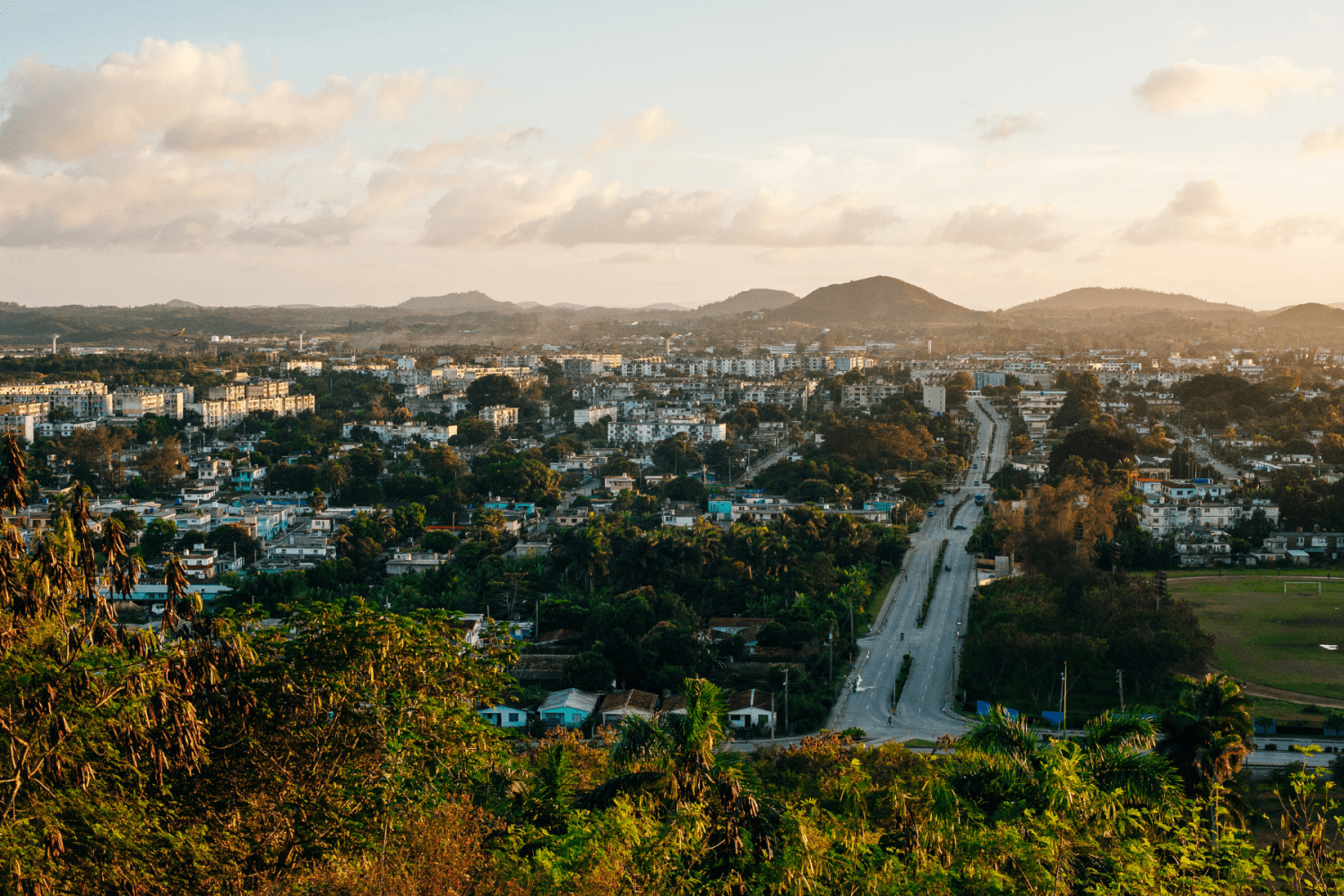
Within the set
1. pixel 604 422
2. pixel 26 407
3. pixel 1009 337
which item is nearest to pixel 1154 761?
pixel 604 422

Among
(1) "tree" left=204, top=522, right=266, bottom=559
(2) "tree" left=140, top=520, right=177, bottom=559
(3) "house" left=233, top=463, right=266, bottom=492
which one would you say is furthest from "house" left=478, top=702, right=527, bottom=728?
(3) "house" left=233, top=463, right=266, bottom=492

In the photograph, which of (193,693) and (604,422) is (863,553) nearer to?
(193,693)

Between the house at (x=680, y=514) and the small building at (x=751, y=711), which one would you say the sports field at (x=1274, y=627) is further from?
the house at (x=680, y=514)

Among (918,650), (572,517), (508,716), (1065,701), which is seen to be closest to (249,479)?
(572,517)

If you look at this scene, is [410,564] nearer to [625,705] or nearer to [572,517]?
[572,517]

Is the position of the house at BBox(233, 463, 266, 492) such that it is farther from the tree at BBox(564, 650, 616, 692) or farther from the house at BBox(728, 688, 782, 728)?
the house at BBox(728, 688, 782, 728)

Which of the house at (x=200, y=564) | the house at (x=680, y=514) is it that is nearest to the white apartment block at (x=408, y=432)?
the house at (x=680, y=514)

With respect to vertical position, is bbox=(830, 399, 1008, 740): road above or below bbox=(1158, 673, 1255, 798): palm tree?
below
